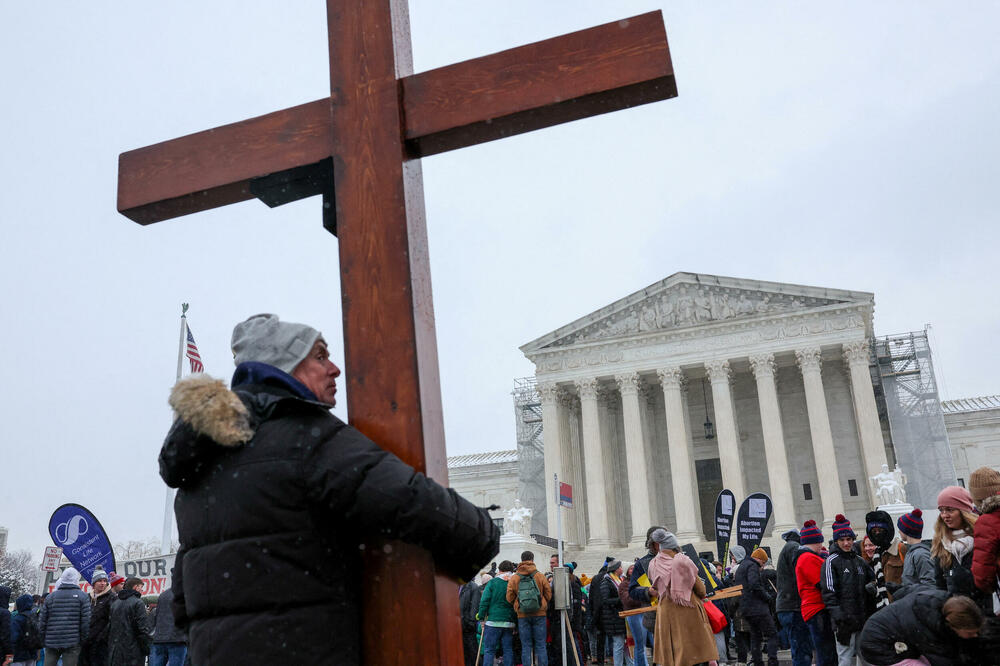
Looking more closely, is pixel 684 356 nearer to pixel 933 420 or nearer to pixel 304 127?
pixel 933 420

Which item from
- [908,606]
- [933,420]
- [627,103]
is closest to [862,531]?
[933,420]

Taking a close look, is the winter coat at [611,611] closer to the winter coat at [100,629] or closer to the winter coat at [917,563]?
the winter coat at [917,563]

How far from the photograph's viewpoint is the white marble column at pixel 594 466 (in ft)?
137

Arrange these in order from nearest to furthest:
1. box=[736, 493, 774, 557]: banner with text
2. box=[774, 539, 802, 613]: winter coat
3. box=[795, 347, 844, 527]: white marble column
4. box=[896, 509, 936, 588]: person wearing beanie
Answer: box=[896, 509, 936, 588]: person wearing beanie < box=[774, 539, 802, 613]: winter coat < box=[736, 493, 774, 557]: banner with text < box=[795, 347, 844, 527]: white marble column

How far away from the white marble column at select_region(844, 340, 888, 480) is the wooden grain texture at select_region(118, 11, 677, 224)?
4085 centimetres

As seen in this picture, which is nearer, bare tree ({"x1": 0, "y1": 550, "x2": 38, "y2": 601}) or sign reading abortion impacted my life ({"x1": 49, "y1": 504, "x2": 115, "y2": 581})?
sign reading abortion impacted my life ({"x1": 49, "y1": 504, "x2": 115, "y2": 581})

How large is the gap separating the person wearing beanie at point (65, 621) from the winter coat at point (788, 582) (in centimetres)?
979

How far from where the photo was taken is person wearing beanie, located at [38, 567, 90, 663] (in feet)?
37.1

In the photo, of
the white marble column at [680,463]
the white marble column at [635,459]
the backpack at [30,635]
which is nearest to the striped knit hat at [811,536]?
the backpack at [30,635]

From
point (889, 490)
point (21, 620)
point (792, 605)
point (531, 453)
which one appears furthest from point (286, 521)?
point (531, 453)

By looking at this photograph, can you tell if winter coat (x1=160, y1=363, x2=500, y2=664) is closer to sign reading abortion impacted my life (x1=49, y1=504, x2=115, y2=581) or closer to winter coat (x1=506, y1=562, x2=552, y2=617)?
winter coat (x1=506, y1=562, x2=552, y2=617)

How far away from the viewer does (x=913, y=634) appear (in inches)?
226

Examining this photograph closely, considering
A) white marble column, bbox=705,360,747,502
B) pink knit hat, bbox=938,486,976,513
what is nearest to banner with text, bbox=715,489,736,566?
pink knit hat, bbox=938,486,976,513

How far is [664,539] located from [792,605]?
296cm
